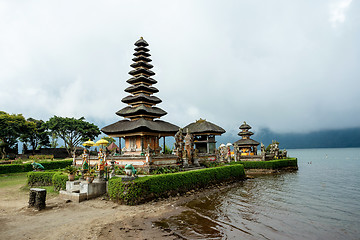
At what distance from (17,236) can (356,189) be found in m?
27.3

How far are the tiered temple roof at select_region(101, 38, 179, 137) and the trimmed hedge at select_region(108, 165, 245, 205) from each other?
349 inches

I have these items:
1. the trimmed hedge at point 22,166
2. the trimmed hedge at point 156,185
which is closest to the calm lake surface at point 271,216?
the trimmed hedge at point 156,185

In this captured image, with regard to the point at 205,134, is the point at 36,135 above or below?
Answer: above

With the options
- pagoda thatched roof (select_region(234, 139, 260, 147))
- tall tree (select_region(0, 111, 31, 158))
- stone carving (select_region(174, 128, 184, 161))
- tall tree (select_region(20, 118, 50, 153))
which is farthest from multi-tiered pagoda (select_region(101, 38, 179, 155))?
tall tree (select_region(20, 118, 50, 153))

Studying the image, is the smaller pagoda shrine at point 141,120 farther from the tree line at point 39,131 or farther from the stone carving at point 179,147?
the tree line at point 39,131

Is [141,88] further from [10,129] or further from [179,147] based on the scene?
[10,129]

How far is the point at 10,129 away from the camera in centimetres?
4491

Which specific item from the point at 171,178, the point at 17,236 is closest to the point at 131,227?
the point at 17,236

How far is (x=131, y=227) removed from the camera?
10.3 metres

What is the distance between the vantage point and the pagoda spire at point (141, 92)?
28891 millimetres

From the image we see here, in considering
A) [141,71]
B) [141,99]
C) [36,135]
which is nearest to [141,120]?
[141,99]

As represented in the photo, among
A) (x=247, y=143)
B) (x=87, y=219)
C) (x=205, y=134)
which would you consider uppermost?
(x=205, y=134)

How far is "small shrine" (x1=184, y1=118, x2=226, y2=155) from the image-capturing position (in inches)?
1379

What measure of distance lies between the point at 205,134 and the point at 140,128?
13.2 metres
